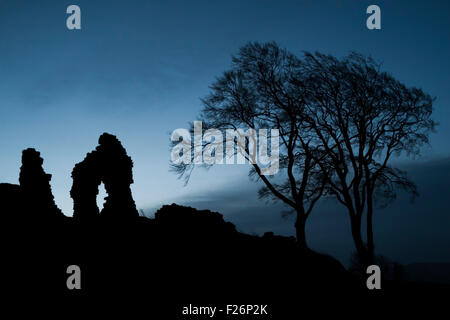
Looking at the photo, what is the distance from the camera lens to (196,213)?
1656cm

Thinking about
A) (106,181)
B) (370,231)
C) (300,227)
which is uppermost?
(106,181)

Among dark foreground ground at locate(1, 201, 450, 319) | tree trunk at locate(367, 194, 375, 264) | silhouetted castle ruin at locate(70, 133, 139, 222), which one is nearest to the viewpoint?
dark foreground ground at locate(1, 201, 450, 319)

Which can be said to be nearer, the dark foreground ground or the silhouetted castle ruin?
the dark foreground ground

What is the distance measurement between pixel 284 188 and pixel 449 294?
9.27m

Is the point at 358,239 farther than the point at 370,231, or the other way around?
the point at 370,231

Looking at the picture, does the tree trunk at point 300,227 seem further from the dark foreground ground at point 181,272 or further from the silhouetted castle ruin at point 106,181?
the silhouetted castle ruin at point 106,181

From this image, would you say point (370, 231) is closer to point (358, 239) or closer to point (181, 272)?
point (358, 239)

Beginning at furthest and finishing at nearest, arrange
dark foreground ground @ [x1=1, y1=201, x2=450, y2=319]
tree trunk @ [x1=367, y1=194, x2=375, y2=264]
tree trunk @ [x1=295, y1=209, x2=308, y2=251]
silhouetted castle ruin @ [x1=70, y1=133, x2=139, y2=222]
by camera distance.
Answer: silhouetted castle ruin @ [x1=70, y1=133, x2=139, y2=222] → tree trunk @ [x1=295, y1=209, x2=308, y2=251] → tree trunk @ [x1=367, y1=194, x2=375, y2=264] → dark foreground ground @ [x1=1, y1=201, x2=450, y2=319]

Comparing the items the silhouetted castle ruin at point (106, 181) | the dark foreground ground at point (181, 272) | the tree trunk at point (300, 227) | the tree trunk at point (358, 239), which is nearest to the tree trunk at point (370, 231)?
the tree trunk at point (358, 239)

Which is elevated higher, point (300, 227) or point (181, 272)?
point (300, 227)

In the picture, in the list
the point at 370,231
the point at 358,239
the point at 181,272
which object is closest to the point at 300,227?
the point at 358,239

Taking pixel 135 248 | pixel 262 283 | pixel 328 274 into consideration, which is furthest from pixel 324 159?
pixel 135 248

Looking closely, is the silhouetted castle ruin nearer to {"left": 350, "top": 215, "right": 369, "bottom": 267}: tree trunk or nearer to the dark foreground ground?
the dark foreground ground

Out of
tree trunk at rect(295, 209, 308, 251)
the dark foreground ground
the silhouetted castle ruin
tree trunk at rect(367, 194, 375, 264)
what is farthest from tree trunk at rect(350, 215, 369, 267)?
the silhouetted castle ruin
